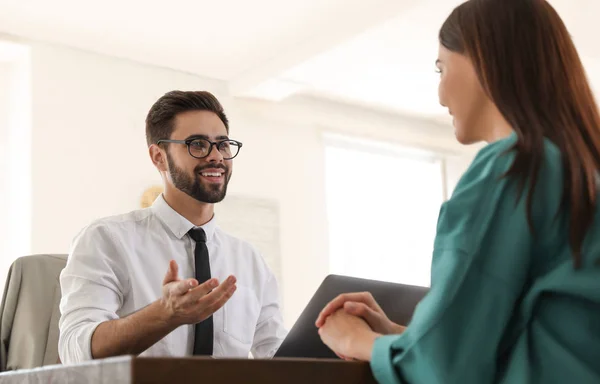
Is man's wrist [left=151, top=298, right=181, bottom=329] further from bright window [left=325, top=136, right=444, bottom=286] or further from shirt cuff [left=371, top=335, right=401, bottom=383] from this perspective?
bright window [left=325, top=136, right=444, bottom=286]

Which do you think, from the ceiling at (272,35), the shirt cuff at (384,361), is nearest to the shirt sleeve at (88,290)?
the shirt cuff at (384,361)

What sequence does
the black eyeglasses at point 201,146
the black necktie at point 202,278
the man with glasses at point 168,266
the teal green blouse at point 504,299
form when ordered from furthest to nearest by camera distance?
→ the black eyeglasses at point 201,146 → the black necktie at point 202,278 → the man with glasses at point 168,266 → the teal green blouse at point 504,299

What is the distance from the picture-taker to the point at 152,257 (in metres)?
2.27

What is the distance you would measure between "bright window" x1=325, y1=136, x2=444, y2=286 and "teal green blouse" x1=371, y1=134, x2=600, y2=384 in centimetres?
497

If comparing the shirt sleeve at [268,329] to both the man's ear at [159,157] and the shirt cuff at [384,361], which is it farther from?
the shirt cuff at [384,361]

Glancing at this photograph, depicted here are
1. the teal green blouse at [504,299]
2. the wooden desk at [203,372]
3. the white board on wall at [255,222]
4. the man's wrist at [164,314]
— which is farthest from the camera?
the white board on wall at [255,222]

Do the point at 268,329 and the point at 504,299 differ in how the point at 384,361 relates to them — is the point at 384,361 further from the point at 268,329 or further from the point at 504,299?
the point at 268,329

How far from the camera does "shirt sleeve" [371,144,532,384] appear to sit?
1040 millimetres

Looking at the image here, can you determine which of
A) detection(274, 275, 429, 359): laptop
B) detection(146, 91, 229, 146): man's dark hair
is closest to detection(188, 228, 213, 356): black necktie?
detection(146, 91, 229, 146): man's dark hair

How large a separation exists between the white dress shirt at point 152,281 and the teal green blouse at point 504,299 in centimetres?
112

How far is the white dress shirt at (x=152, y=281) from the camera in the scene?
204cm

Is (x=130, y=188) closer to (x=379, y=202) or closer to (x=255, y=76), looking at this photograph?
(x=255, y=76)

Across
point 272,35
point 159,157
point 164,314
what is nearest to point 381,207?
point 272,35

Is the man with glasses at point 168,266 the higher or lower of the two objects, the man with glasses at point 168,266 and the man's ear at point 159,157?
the lower
